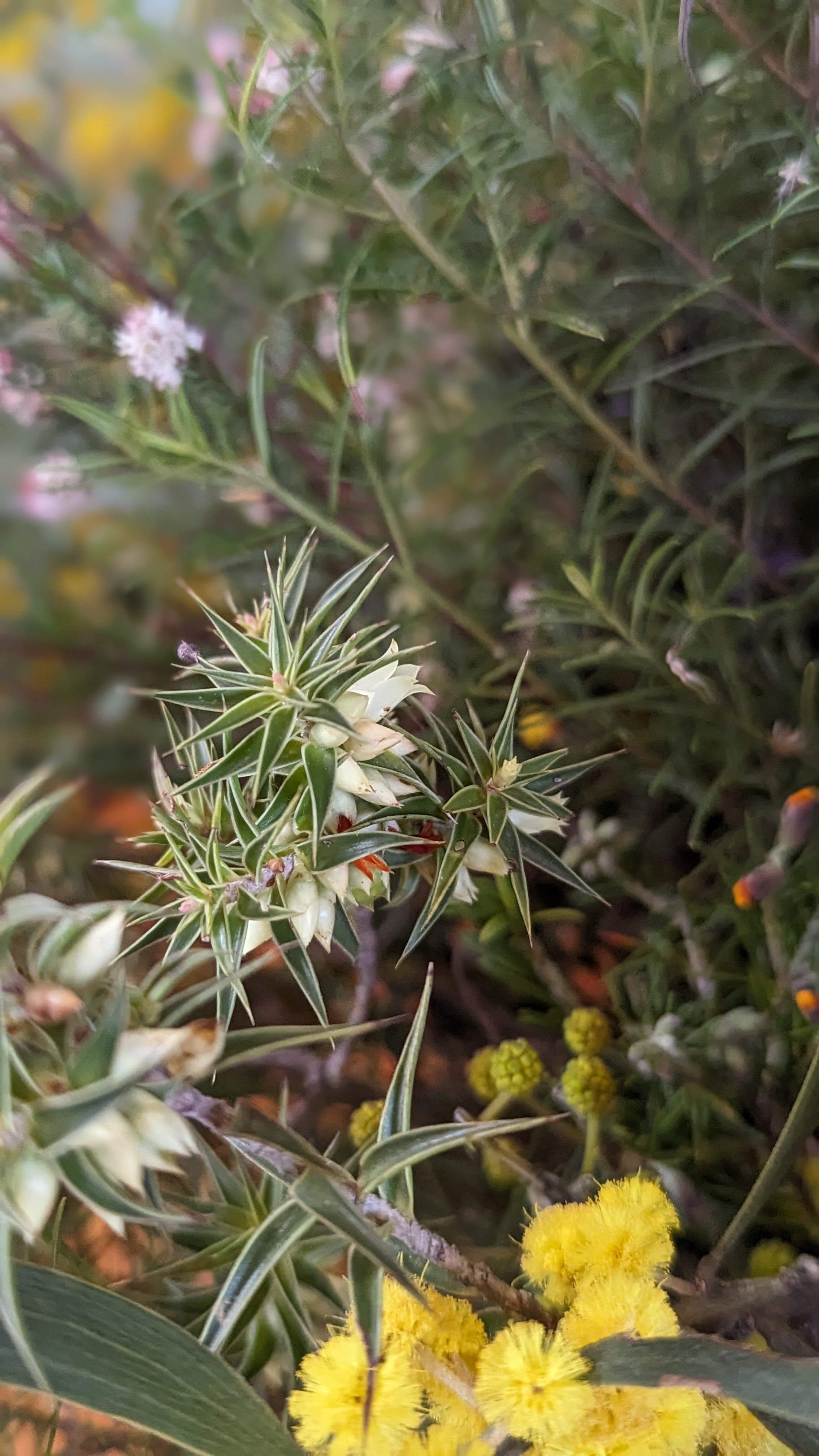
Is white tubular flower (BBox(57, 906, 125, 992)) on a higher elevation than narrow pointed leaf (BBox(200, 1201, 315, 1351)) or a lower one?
higher

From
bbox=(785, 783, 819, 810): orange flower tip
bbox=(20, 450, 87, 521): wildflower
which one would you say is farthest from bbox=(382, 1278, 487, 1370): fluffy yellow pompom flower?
bbox=(20, 450, 87, 521): wildflower

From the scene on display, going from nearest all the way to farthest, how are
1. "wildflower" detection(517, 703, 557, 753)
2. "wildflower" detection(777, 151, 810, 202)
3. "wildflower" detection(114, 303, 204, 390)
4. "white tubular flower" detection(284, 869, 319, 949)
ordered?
"white tubular flower" detection(284, 869, 319, 949) < "wildflower" detection(777, 151, 810, 202) < "wildflower" detection(114, 303, 204, 390) < "wildflower" detection(517, 703, 557, 753)

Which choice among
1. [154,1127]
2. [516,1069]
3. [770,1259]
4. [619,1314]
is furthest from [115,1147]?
[770,1259]

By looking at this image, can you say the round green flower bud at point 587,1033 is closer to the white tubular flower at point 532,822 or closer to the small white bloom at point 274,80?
the white tubular flower at point 532,822

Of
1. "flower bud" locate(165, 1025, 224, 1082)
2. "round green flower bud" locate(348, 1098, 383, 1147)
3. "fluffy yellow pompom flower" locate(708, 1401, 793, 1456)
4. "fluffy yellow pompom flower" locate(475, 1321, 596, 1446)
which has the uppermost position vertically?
"flower bud" locate(165, 1025, 224, 1082)

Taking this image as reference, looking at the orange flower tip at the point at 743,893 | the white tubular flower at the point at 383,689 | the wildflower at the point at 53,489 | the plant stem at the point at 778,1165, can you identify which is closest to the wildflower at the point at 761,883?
the orange flower tip at the point at 743,893

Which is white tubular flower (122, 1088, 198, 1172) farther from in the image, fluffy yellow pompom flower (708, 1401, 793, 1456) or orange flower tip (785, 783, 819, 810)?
orange flower tip (785, 783, 819, 810)

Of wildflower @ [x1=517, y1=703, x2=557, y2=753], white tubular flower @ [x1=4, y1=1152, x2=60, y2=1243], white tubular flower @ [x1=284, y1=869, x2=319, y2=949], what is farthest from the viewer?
wildflower @ [x1=517, y1=703, x2=557, y2=753]
